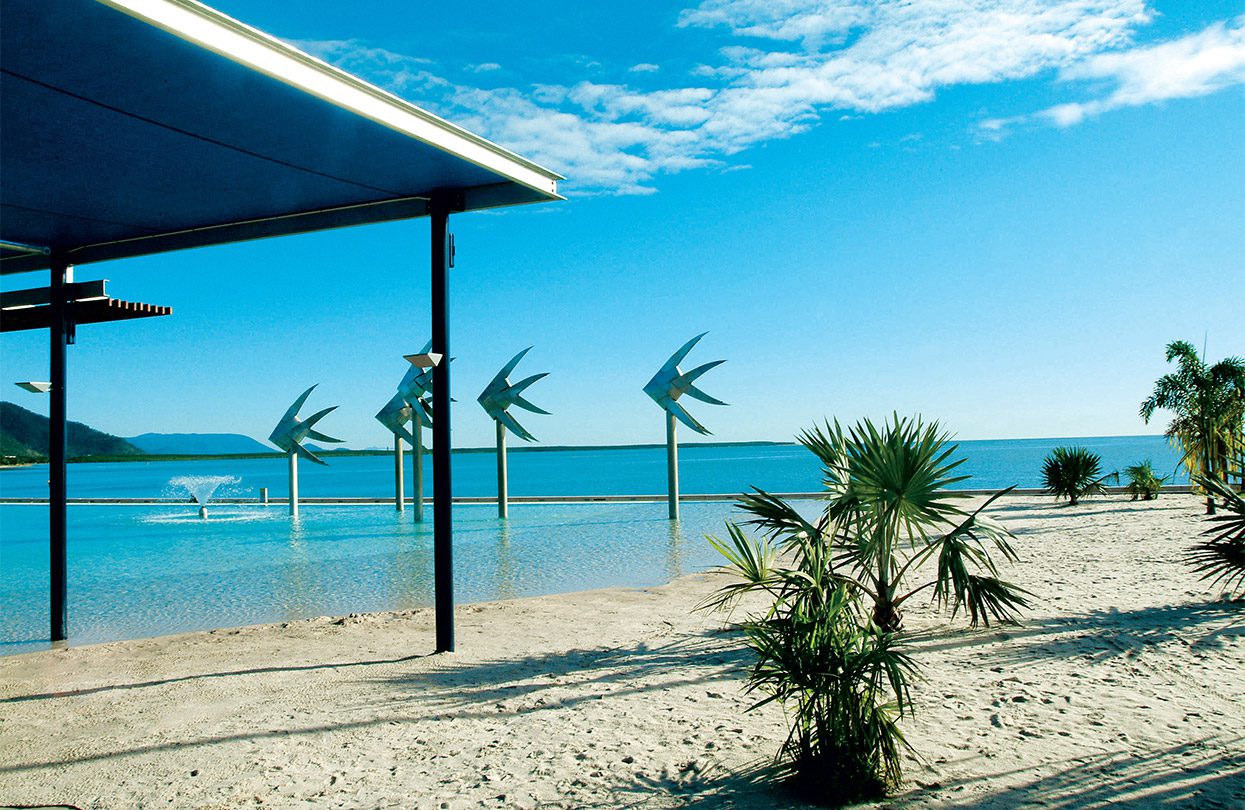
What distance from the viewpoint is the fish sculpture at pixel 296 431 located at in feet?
96.0

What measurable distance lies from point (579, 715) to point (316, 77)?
155 inches

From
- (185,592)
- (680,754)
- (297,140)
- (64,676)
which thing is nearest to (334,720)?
(680,754)

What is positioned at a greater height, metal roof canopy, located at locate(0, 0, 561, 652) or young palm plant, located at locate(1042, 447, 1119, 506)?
metal roof canopy, located at locate(0, 0, 561, 652)

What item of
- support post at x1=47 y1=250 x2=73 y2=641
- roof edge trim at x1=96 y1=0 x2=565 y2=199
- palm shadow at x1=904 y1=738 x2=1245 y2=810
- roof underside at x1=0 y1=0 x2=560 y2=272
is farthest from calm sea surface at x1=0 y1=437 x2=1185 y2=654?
palm shadow at x1=904 y1=738 x2=1245 y2=810

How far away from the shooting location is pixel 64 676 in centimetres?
644

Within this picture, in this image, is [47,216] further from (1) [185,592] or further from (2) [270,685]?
(1) [185,592]

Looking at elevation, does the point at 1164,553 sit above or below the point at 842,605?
below

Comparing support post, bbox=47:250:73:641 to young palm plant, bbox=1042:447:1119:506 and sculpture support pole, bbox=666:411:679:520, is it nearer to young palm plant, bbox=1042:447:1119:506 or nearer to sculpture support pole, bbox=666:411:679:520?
sculpture support pole, bbox=666:411:679:520

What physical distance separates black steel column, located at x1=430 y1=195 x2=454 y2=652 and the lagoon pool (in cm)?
377

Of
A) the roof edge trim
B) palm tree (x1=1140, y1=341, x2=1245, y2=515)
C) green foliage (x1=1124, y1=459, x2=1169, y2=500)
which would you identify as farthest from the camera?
green foliage (x1=1124, y1=459, x2=1169, y2=500)

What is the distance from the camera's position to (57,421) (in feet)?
25.6

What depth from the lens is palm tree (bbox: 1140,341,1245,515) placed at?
55.8 feet

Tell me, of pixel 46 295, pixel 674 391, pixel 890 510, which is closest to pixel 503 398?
pixel 674 391

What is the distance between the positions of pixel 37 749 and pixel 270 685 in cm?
148
